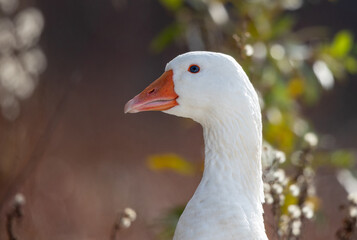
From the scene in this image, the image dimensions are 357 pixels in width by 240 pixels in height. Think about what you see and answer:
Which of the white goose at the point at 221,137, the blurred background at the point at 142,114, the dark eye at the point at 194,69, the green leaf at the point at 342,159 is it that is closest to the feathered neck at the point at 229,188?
the white goose at the point at 221,137

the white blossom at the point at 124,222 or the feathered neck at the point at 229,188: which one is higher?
the feathered neck at the point at 229,188

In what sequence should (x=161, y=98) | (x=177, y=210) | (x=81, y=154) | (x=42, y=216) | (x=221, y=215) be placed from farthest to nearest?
(x=81, y=154), (x=42, y=216), (x=177, y=210), (x=161, y=98), (x=221, y=215)

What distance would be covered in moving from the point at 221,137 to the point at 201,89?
4.4 inches

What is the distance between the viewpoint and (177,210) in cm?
242

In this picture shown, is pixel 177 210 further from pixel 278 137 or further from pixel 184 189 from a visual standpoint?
pixel 184 189

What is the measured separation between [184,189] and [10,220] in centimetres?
281

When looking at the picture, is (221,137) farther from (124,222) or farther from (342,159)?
(342,159)

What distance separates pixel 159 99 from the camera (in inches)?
59.2

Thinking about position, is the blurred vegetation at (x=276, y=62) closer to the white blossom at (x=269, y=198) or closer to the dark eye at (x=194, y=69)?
the white blossom at (x=269, y=198)

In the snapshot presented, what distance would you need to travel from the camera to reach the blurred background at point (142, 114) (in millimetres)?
2475

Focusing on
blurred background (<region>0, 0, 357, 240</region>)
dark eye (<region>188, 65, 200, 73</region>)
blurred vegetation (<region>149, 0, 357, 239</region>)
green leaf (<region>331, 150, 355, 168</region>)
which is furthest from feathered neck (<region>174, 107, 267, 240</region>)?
green leaf (<region>331, 150, 355, 168</region>)

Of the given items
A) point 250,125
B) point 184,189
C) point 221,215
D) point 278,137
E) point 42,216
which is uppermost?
point 250,125

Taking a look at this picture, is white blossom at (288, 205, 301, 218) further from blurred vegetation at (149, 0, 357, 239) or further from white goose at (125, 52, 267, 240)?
blurred vegetation at (149, 0, 357, 239)

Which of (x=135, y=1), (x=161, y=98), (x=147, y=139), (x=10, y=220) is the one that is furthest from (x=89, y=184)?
(x=161, y=98)
